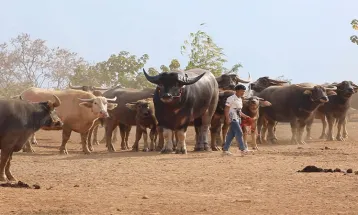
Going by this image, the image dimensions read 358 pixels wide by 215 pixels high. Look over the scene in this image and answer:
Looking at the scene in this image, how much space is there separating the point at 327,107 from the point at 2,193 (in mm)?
18053

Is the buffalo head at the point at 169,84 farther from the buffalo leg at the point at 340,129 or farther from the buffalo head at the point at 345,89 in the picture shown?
the buffalo head at the point at 345,89

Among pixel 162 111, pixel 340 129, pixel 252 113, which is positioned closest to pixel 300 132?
pixel 340 129

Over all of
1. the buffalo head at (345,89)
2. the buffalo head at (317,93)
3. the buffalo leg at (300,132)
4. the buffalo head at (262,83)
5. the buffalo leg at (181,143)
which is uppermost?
the buffalo head at (262,83)

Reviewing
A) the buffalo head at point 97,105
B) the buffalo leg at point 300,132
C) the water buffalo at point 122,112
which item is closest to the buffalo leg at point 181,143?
the buffalo head at point 97,105

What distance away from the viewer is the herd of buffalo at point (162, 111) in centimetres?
1217

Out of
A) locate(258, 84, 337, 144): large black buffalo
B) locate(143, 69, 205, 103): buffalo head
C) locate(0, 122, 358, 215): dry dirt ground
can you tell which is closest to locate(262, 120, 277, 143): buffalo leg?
locate(258, 84, 337, 144): large black buffalo

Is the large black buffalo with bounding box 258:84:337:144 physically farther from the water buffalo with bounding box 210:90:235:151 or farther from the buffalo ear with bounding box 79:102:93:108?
the buffalo ear with bounding box 79:102:93:108

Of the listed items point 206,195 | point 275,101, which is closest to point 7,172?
point 206,195

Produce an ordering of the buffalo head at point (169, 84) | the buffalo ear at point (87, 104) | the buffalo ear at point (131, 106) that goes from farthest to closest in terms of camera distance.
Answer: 1. the buffalo ear at point (131, 106)
2. the buffalo ear at point (87, 104)
3. the buffalo head at point (169, 84)

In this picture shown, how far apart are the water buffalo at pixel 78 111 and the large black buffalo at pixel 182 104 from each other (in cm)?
162

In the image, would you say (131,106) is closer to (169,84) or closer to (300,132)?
(169,84)

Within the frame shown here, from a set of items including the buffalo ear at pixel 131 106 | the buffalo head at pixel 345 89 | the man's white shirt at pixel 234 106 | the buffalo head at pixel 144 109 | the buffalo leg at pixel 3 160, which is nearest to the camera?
the buffalo leg at pixel 3 160

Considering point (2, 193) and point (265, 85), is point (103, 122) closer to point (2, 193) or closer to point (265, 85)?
point (265, 85)

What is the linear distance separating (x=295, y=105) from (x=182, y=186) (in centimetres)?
1359
